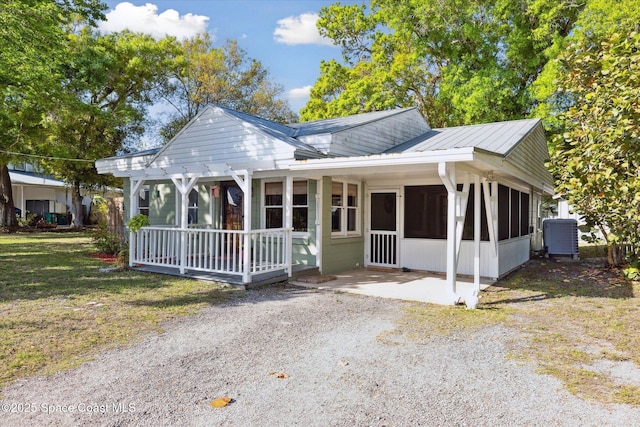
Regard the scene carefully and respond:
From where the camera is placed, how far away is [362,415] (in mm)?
2945

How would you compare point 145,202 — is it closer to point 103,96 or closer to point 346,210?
point 346,210

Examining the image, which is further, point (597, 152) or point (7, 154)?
point (7, 154)

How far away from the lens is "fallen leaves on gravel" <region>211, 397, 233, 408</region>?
304 cm

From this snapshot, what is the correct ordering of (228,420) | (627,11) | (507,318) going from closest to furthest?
(228,420) → (507,318) → (627,11)

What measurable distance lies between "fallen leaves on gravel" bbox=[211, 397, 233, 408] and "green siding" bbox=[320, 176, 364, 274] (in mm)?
5794

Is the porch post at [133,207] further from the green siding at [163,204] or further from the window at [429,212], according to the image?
the window at [429,212]

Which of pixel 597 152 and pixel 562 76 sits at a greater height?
pixel 562 76

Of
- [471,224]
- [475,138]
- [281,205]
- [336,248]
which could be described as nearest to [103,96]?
[281,205]

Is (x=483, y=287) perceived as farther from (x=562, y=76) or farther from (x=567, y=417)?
(x=567, y=417)

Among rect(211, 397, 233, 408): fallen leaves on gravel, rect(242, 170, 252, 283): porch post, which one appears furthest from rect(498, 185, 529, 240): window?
rect(211, 397, 233, 408): fallen leaves on gravel

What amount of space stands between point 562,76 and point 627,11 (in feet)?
24.7

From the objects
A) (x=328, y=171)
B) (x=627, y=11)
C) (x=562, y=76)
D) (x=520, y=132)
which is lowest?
(x=328, y=171)

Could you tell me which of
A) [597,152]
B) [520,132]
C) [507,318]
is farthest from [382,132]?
[507,318]

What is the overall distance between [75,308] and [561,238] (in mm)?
13423
